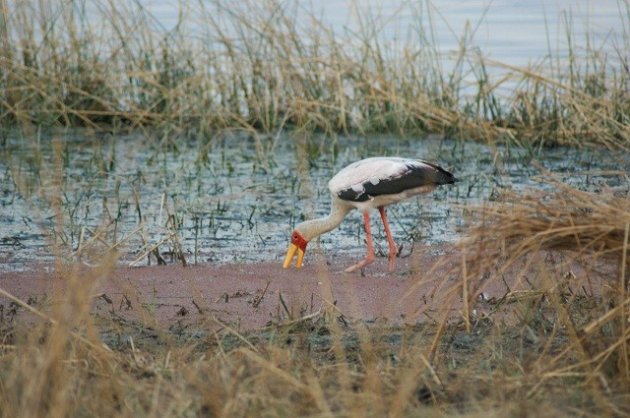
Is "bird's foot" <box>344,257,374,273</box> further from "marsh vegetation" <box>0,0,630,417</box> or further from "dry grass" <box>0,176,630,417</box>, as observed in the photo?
"dry grass" <box>0,176,630,417</box>

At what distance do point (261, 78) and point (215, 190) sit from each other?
2266mm

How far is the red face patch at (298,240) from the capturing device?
643 centimetres

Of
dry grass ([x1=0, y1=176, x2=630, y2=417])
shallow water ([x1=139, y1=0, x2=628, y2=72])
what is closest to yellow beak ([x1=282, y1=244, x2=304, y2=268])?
dry grass ([x1=0, y1=176, x2=630, y2=417])

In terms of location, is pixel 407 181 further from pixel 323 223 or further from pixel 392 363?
pixel 392 363

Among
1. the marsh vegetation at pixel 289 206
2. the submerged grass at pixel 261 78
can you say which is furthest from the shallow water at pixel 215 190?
the submerged grass at pixel 261 78

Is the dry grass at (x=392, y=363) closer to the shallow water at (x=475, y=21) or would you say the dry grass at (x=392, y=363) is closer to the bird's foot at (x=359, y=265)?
the bird's foot at (x=359, y=265)

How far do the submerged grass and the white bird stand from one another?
2971 millimetres

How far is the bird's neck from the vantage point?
21.4 ft

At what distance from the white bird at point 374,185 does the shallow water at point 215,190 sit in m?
0.27

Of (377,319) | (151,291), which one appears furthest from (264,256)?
(377,319)

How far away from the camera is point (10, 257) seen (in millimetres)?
6535

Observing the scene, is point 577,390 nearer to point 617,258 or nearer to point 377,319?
point 617,258

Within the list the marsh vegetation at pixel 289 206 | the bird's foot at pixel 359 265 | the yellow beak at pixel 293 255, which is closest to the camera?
the marsh vegetation at pixel 289 206

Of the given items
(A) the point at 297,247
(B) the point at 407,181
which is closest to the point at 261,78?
(B) the point at 407,181
